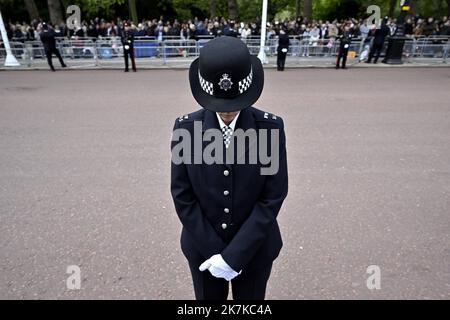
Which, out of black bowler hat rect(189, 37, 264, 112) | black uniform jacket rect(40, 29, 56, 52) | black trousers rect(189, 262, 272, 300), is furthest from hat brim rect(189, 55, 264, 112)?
black uniform jacket rect(40, 29, 56, 52)

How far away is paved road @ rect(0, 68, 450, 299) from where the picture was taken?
2949 mm

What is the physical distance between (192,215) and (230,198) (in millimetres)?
250

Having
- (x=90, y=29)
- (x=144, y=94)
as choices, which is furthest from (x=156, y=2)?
(x=144, y=94)

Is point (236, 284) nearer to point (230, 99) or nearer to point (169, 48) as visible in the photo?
point (230, 99)

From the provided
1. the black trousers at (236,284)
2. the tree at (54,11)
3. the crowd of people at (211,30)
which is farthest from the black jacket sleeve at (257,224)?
the tree at (54,11)

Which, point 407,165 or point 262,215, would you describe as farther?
point 407,165

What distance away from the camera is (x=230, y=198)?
181cm

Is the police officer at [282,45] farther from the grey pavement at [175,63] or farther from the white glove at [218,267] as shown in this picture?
the white glove at [218,267]

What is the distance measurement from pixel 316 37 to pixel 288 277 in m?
16.5

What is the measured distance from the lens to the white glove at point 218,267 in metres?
1.83

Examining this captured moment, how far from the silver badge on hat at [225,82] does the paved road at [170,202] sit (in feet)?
6.55

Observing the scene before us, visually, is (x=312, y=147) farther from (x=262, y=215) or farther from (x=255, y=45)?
(x=255, y=45)
